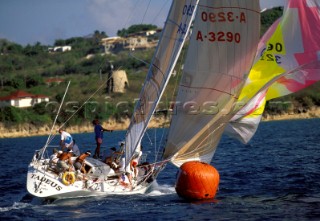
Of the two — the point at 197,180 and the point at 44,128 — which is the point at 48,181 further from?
the point at 44,128

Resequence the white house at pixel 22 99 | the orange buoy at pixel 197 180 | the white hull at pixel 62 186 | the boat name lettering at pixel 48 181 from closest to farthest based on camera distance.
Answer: the orange buoy at pixel 197 180 → the white hull at pixel 62 186 → the boat name lettering at pixel 48 181 → the white house at pixel 22 99

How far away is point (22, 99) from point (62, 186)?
72.6 m

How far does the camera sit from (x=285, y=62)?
2352 centimetres

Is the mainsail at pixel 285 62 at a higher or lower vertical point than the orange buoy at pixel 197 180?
higher

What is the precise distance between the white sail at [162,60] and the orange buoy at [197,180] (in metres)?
1.93

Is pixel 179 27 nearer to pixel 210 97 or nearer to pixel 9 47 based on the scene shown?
pixel 210 97

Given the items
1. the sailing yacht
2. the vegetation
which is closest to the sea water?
the sailing yacht

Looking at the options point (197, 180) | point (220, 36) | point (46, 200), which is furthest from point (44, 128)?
point (197, 180)

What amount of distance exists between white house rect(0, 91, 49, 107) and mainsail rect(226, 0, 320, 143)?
2676 inches

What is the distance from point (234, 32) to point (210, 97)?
81.8 inches

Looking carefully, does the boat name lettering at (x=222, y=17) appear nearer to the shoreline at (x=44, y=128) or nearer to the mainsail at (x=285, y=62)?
the mainsail at (x=285, y=62)

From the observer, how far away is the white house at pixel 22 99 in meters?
89.3

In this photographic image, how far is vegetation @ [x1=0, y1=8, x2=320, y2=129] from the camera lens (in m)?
77.0

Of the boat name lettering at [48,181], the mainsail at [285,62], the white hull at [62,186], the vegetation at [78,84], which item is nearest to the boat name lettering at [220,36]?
the mainsail at [285,62]
